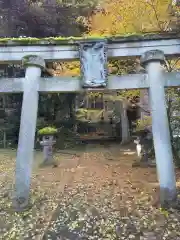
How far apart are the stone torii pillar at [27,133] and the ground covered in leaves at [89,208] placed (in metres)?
0.46

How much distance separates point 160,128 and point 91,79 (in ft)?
6.21

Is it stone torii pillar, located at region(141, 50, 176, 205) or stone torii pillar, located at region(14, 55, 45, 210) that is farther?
stone torii pillar, located at region(14, 55, 45, 210)

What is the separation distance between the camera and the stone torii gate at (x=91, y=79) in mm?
6988

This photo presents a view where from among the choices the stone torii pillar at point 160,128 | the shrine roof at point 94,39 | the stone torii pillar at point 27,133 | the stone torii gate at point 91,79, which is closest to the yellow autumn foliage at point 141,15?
the shrine roof at point 94,39

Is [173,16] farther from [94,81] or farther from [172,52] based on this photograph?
[94,81]

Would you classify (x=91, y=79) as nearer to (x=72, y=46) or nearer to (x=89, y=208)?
(x=72, y=46)

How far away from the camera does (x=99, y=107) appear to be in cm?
2745

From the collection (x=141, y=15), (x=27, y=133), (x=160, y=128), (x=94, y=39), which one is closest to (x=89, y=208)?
(x=27, y=133)

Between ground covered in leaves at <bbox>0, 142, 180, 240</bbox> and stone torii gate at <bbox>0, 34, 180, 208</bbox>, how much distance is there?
0.61m

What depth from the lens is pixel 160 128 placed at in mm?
6977

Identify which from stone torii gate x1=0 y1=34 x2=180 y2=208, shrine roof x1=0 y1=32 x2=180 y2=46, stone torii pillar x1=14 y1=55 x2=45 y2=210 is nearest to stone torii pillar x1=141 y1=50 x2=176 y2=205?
stone torii gate x1=0 y1=34 x2=180 y2=208

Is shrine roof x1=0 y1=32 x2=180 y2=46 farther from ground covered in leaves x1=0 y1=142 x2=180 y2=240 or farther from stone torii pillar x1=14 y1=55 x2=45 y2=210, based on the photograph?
ground covered in leaves x1=0 y1=142 x2=180 y2=240

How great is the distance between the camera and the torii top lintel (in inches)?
288

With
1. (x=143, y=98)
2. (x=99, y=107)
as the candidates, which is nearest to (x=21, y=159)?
(x=143, y=98)
